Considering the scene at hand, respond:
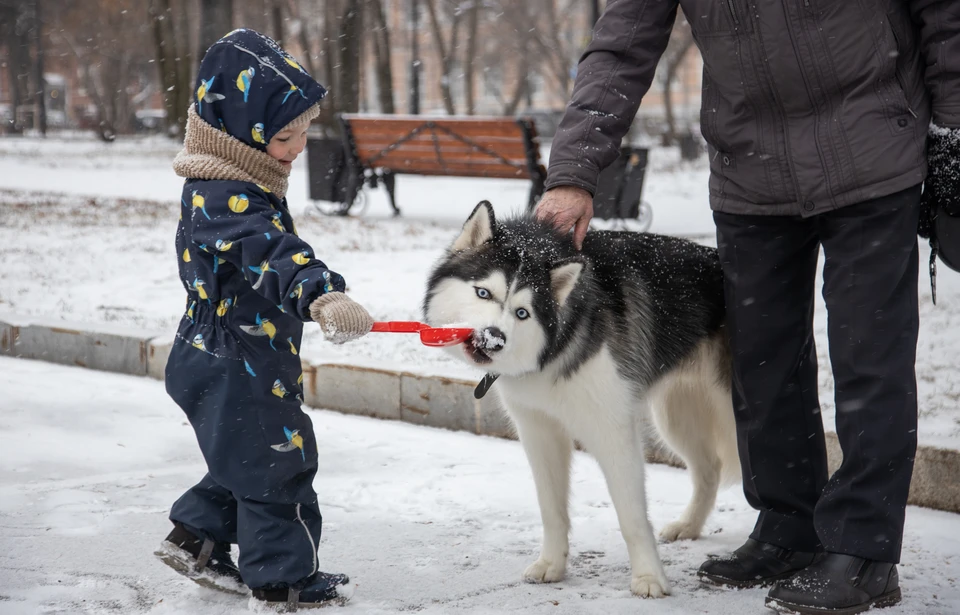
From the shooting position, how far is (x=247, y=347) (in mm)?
2646

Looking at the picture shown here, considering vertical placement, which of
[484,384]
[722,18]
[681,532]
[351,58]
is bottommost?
[681,532]

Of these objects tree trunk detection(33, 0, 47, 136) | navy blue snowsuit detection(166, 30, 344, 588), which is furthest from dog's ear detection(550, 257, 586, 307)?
tree trunk detection(33, 0, 47, 136)

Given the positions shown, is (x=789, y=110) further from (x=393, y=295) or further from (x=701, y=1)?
(x=393, y=295)

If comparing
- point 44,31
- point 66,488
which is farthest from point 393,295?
point 44,31

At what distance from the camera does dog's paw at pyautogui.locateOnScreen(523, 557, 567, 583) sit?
301 centimetres

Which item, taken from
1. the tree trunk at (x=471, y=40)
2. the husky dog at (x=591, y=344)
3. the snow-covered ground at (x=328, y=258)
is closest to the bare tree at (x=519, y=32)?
the tree trunk at (x=471, y=40)

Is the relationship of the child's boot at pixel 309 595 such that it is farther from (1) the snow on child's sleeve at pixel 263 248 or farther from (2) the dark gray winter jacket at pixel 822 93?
(2) the dark gray winter jacket at pixel 822 93

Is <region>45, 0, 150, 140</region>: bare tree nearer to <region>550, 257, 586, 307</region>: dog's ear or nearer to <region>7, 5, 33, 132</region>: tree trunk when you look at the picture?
<region>7, 5, 33, 132</region>: tree trunk

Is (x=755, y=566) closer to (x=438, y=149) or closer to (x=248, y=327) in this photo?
(x=248, y=327)

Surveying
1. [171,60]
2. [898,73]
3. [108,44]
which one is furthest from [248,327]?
[108,44]

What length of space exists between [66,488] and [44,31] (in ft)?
165

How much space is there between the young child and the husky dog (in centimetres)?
51

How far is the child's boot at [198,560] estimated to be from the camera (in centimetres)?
282

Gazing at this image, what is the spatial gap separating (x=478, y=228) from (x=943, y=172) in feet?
4.21
